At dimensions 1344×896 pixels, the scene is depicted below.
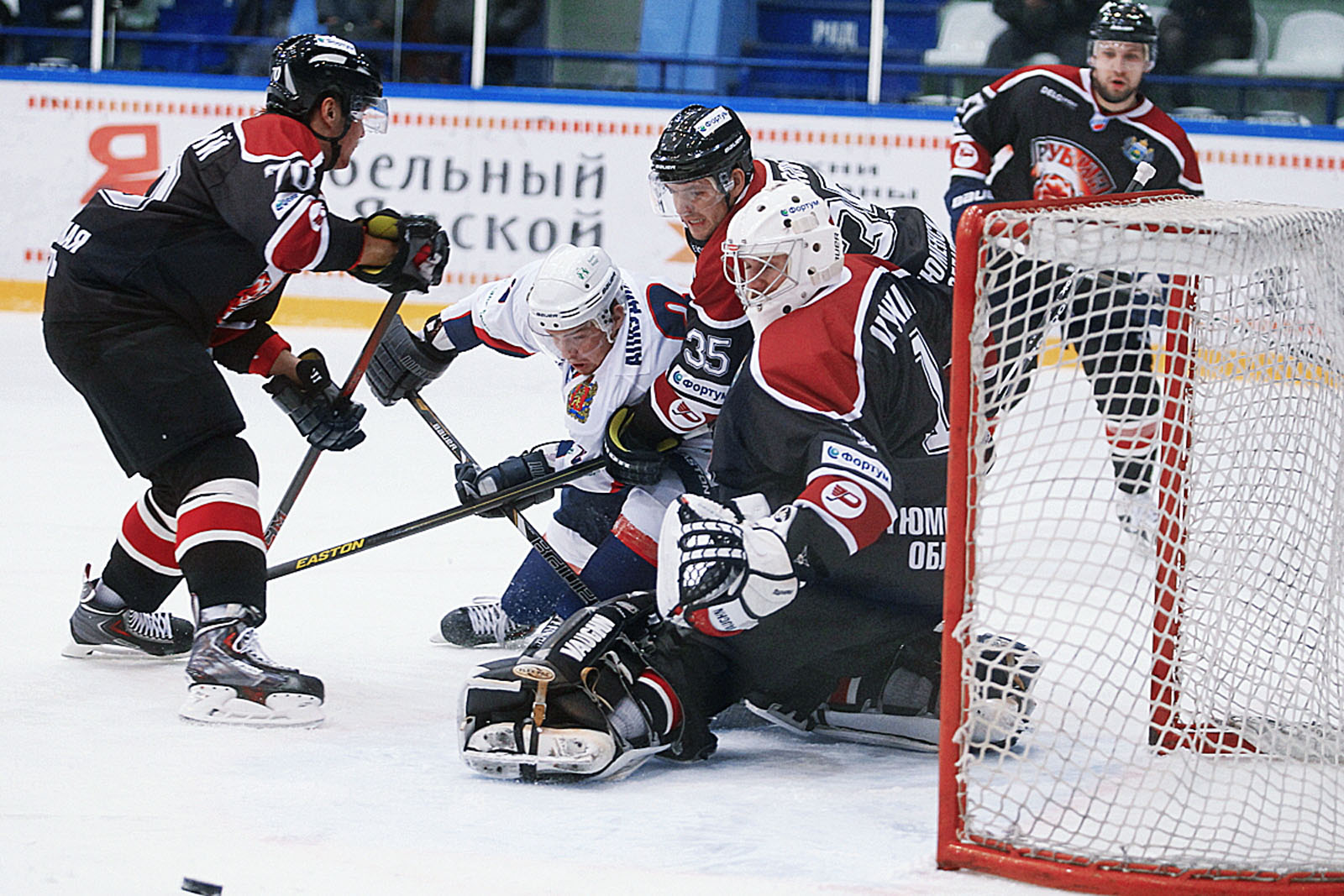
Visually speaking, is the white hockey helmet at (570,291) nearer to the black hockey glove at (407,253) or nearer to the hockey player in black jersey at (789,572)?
the black hockey glove at (407,253)

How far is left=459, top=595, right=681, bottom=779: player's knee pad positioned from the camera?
2186 mm

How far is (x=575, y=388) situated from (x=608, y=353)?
4.6 inches

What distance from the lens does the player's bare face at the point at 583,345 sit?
2848mm

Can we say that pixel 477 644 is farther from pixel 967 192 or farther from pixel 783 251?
pixel 967 192

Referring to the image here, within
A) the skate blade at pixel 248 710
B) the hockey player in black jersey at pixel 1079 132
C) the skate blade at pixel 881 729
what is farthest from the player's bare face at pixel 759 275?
the hockey player in black jersey at pixel 1079 132

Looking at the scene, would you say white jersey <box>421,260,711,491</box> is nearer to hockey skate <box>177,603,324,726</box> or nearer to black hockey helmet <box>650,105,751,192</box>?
black hockey helmet <box>650,105,751,192</box>

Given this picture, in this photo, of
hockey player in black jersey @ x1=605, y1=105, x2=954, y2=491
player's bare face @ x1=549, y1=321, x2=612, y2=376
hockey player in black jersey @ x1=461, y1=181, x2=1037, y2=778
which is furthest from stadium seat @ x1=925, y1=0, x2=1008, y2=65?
hockey player in black jersey @ x1=461, y1=181, x2=1037, y2=778

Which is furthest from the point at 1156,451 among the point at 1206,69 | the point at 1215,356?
the point at 1206,69

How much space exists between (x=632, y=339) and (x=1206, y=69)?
447 cm

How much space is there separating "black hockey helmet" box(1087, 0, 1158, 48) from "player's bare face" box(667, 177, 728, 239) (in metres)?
1.73

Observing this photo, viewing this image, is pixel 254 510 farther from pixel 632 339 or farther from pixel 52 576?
pixel 52 576

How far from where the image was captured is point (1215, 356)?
7.57ft

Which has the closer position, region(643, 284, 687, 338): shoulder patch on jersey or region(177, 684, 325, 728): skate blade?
region(177, 684, 325, 728): skate blade

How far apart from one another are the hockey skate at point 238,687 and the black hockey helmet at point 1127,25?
2717 millimetres
